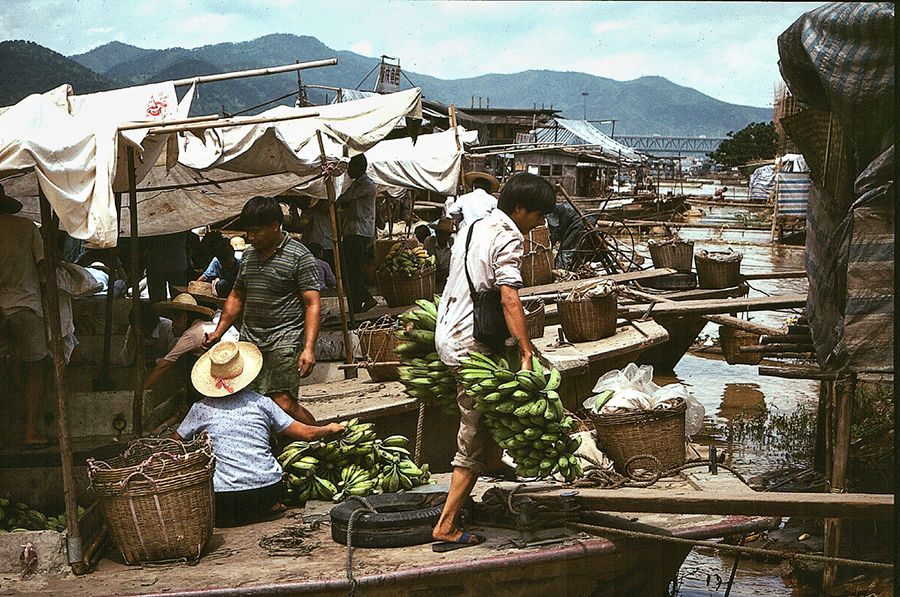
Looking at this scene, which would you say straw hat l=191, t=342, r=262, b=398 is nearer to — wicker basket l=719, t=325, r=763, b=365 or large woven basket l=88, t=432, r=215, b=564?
large woven basket l=88, t=432, r=215, b=564

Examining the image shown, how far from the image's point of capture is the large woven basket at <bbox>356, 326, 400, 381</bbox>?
6609 mm

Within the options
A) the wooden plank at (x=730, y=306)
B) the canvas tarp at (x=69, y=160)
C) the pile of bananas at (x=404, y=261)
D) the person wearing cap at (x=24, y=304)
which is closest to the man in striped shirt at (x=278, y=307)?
the canvas tarp at (x=69, y=160)

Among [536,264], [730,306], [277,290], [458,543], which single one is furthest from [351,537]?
[536,264]

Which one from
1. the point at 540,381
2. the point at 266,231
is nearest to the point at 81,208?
the point at 266,231

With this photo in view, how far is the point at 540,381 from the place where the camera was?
3.80 m

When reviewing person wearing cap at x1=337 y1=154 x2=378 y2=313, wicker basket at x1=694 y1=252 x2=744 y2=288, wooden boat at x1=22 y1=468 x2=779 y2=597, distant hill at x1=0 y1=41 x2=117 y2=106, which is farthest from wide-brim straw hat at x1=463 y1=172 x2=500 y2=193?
distant hill at x1=0 y1=41 x2=117 y2=106

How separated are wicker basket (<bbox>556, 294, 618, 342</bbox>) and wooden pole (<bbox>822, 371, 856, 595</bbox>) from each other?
8.67ft

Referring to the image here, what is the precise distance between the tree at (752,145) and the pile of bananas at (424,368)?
177 ft

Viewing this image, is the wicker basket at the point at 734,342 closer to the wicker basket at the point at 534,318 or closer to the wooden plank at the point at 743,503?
the wicker basket at the point at 534,318

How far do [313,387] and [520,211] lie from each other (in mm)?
3583

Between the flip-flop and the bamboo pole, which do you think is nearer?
the flip-flop

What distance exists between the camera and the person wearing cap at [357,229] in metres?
8.56

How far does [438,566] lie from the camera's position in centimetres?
381

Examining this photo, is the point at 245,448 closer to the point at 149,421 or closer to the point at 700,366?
the point at 149,421
